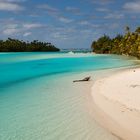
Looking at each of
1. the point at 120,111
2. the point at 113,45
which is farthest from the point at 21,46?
the point at 120,111

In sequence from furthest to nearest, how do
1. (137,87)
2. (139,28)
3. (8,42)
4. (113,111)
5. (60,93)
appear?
Result: (8,42) → (139,28) → (60,93) → (137,87) → (113,111)

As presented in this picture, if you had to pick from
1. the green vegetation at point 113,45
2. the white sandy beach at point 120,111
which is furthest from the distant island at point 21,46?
the white sandy beach at point 120,111

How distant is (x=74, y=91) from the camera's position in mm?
13414

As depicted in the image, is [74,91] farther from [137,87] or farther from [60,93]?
[137,87]

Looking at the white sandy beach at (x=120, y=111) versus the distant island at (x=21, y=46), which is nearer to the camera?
the white sandy beach at (x=120, y=111)

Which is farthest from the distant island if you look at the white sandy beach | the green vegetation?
the white sandy beach

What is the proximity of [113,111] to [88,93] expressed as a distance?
4.04 meters

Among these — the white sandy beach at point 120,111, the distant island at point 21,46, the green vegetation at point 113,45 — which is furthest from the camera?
the distant island at point 21,46

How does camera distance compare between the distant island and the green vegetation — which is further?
the distant island

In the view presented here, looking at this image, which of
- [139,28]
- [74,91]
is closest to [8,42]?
[139,28]

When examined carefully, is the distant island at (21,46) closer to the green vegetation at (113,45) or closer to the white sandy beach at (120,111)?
the green vegetation at (113,45)

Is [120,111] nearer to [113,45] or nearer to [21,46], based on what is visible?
[113,45]

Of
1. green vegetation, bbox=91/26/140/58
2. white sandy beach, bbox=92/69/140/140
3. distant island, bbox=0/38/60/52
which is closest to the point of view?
white sandy beach, bbox=92/69/140/140

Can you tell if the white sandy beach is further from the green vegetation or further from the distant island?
Answer: the distant island
